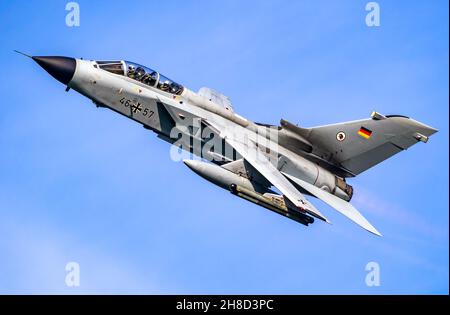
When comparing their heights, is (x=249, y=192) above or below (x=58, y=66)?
below

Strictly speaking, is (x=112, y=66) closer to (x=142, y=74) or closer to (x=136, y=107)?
(x=142, y=74)

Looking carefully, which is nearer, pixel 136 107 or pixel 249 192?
A: pixel 249 192

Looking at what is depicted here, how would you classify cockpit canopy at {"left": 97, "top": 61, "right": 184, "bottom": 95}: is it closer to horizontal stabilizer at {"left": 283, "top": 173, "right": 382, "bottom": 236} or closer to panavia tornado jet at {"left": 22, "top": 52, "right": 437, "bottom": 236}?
panavia tornado jet at {"left": 22, "top": 52, "right": 437, "bottom": 236}

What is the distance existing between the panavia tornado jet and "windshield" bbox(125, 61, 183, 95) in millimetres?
32

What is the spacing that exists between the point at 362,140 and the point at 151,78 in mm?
7342

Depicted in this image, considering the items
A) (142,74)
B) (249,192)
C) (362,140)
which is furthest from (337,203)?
(142,74)

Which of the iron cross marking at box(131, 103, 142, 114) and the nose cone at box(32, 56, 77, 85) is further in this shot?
the iron cross marking at box(131, 103, 142, 114)

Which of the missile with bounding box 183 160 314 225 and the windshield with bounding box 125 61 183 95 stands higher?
the windshield with bounding box 125 61 183 95

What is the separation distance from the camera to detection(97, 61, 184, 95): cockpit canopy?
2561 cm

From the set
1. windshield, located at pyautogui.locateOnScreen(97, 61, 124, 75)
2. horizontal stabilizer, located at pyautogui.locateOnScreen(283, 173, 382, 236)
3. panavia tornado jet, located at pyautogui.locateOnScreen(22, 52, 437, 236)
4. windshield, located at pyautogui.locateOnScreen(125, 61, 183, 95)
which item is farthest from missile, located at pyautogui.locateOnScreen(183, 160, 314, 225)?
→ windshield, located at pyautogui.locateOnScreen(97, 61, 124, 75)

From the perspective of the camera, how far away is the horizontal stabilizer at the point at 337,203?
1011 inches

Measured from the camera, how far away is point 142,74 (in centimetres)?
2584
